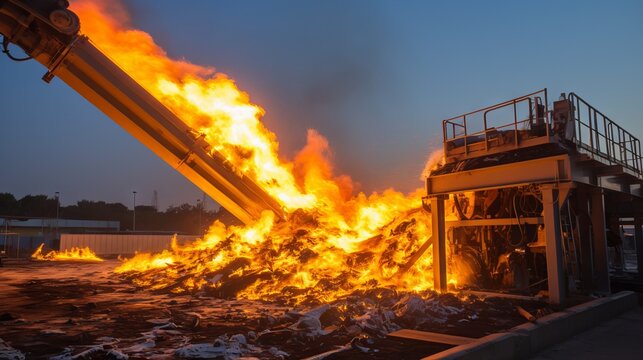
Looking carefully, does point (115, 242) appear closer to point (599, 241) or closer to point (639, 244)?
point (599, 241)

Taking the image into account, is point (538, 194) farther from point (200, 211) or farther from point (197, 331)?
point (200, 211)

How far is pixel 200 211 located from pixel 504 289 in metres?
61.0

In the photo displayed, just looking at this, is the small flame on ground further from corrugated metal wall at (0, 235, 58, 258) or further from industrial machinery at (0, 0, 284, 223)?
industrial machinery at (0, 0, 284, 223)

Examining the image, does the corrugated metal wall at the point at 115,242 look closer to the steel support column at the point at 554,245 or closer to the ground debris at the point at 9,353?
the ground debris at the point at 9,353

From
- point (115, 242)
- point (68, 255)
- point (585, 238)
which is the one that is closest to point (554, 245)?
point (585, 238)

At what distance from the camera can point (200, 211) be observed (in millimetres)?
68938

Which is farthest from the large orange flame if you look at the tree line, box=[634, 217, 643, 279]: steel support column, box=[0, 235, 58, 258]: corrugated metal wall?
the tree line

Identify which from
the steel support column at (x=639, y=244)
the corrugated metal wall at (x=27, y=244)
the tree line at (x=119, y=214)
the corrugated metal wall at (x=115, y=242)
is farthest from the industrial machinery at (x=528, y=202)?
the tree line at (x=119, y=214)

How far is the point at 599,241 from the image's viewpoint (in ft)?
44.5

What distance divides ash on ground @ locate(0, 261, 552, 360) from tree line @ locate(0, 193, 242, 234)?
57764 mm

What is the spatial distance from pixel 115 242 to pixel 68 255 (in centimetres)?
429

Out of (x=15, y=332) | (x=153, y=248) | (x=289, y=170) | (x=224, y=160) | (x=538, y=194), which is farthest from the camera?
(x=153, y=248)

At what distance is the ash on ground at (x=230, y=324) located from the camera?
7.19 m

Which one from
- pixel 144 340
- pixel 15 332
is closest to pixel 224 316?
pixel 144 340
